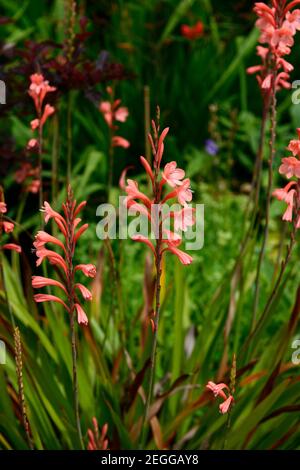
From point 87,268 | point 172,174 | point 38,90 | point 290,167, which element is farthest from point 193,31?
point 87,268

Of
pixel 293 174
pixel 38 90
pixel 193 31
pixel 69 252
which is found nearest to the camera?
pixel 69 252

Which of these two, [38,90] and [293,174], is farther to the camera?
[38,90]

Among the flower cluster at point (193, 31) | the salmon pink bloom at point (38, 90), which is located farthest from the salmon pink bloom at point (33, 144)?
the flower cluster at point (193, 31)

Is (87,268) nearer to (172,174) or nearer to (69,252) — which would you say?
(69,252)

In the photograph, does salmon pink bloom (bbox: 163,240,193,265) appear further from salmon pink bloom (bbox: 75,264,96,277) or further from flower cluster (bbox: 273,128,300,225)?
flower cluster (bbox: 273,128,300,225)

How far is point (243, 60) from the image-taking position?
4480 millimetres

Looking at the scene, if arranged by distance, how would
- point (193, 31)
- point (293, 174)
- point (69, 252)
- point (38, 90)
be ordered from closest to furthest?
point (69, 252) → point (293, 174) → point (38, 90) → point (193, 31)

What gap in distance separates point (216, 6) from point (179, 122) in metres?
1.35

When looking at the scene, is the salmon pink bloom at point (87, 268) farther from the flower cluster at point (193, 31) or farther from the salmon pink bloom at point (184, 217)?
the flower cluster at point (193, 31)

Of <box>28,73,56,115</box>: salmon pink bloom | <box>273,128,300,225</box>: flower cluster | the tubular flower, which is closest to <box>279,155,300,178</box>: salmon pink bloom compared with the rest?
<box>273,128,300,225</box>: flower cluster
